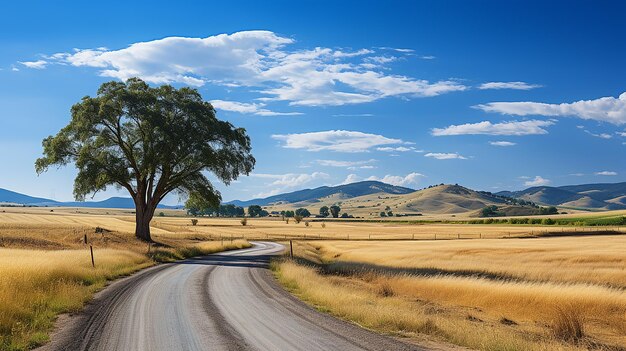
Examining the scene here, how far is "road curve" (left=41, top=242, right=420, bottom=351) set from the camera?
11484 mm

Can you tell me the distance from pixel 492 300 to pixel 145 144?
36.2 metres

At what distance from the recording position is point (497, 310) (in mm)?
21344

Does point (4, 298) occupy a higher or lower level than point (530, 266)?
higher

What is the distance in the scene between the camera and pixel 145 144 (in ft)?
159

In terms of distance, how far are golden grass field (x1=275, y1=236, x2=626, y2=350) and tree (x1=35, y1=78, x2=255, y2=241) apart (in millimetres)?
19246

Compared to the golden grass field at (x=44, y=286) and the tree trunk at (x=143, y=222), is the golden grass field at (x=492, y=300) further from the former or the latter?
the tree trunk at (x=143, y=222)

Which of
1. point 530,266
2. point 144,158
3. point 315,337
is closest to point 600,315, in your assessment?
point 315,337

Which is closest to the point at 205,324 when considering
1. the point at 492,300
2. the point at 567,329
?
the point at 567,329

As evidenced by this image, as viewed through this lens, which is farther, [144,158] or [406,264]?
[144,158]

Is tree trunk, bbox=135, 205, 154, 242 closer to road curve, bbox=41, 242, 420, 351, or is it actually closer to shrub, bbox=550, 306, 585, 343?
road curve, bbox=41, 242, 420, 351

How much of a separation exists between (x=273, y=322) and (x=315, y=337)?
2175 mm

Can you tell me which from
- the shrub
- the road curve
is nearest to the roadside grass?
the road curve

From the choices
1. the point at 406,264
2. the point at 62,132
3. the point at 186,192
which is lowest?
the point at 406,264

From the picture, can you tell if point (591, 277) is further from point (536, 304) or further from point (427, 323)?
point (427, 323)
